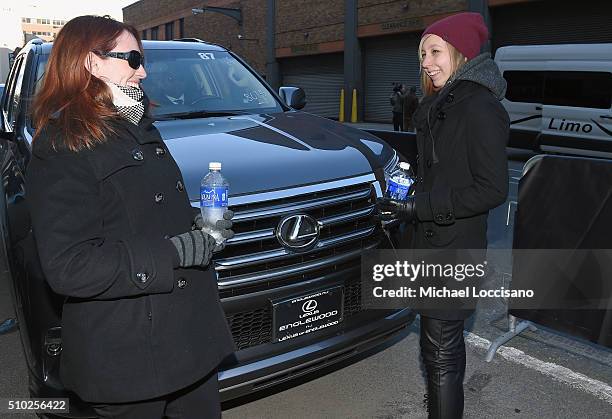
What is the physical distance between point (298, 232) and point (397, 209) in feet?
1.54

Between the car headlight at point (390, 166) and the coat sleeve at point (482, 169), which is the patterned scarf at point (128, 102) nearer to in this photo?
the coat sleeve at point (482, 169)

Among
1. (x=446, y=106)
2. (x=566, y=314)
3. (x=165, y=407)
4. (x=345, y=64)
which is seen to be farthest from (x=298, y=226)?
(x=345, y=64)

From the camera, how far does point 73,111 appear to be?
68.9 inches


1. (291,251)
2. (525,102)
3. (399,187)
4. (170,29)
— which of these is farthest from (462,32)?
(170,29)

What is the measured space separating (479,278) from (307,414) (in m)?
1.31

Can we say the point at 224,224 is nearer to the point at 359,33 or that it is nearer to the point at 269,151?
the point at 269,151

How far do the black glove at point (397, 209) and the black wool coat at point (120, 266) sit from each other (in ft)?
3.27

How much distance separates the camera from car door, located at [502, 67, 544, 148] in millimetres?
14336

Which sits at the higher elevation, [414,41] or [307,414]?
[414,41]

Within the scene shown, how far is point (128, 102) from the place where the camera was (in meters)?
1.87

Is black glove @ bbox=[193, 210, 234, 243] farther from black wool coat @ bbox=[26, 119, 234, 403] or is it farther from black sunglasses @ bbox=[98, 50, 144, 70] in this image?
black sunglasses @ bbox=[98, 50, 144, 70]

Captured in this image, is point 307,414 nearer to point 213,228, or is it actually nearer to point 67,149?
point 213,228

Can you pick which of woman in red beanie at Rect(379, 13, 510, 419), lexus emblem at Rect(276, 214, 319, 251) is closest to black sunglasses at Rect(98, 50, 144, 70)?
lexus emblem at Rect(276, 214, 319, 251)

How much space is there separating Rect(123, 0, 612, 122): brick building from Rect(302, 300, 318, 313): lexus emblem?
60.3 feet
